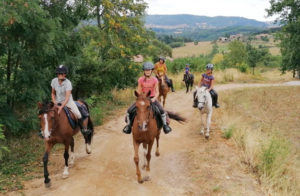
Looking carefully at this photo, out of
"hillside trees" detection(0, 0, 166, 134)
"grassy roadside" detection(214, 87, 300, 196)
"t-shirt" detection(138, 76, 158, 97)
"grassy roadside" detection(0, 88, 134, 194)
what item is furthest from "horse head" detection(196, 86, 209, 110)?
"grassy roadside" detection(0, 88, 134, 194)

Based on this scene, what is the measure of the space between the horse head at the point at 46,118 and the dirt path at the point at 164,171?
1.34 metres

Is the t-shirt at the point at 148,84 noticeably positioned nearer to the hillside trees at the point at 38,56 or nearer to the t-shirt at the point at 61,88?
the t-shirt at the point at 61,88

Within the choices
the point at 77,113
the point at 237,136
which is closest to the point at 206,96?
the point at 237,136

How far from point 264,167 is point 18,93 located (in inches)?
288

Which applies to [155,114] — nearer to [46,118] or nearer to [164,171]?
[164,171]

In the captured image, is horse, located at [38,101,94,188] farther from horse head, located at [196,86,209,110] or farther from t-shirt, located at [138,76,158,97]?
horse head, located at [196,86,209,110]

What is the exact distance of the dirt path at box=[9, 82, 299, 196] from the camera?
6.16 m

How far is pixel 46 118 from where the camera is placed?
5844 mm

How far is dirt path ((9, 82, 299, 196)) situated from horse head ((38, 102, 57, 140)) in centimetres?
134

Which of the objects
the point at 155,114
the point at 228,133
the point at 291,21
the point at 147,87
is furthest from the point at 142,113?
the point at 291,21

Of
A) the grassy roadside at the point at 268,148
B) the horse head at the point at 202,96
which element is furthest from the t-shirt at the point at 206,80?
the grassy roadside at the point at 268,148

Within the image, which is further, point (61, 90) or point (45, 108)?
point (61, 90)

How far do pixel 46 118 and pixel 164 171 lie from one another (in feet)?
10.9

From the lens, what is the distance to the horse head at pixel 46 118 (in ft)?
19.0
